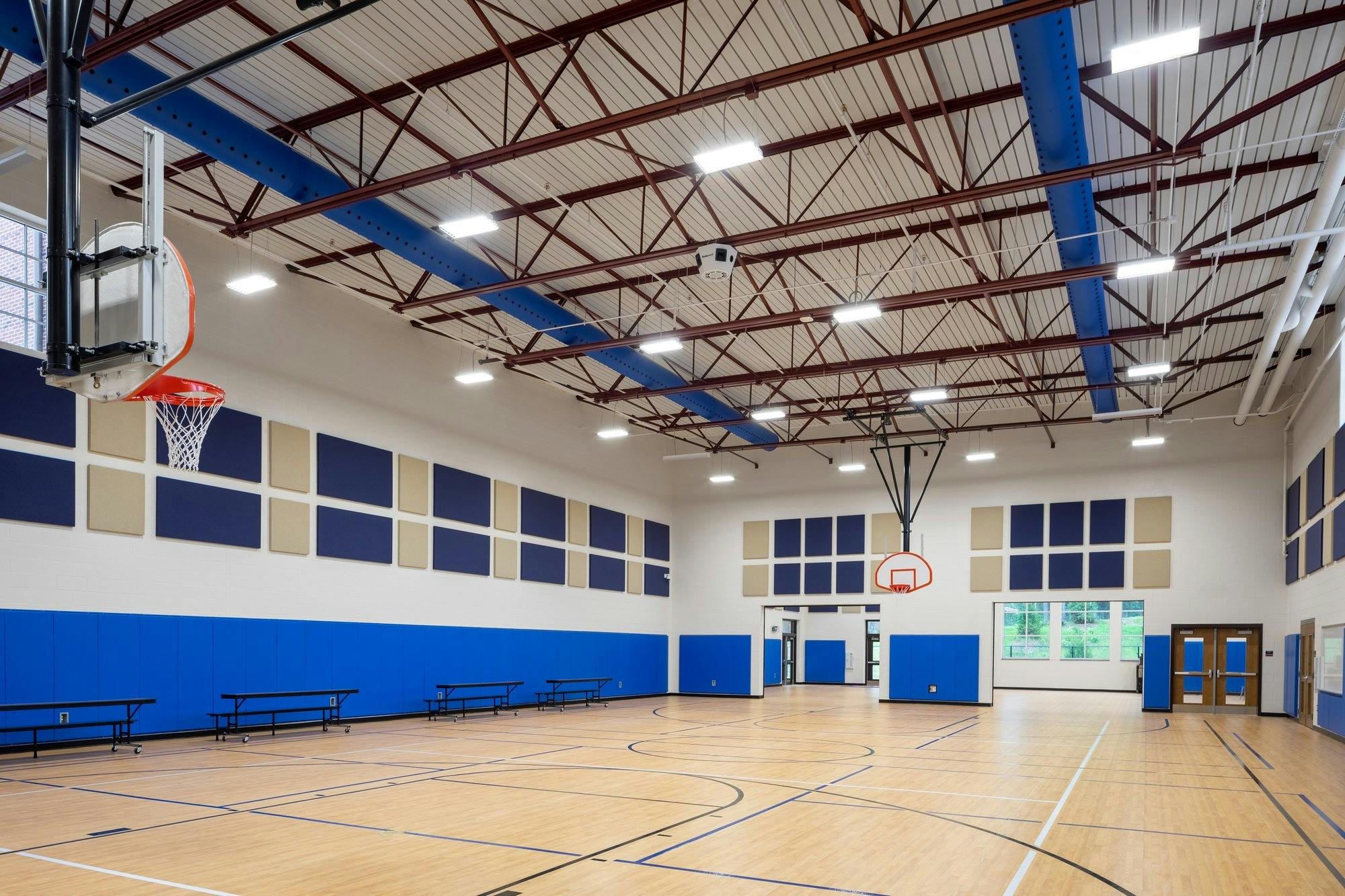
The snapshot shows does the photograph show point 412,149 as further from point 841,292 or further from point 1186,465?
point 1186,465

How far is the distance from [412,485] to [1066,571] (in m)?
17.7

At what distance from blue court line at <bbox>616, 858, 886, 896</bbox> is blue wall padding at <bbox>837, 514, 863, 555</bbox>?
22371 millimetres

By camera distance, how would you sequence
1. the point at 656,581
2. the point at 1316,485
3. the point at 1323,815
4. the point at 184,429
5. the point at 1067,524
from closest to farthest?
the point at 1323,815, the point at 184,429, the point at 1316,485, the point at 1067,524, the point at 656,581

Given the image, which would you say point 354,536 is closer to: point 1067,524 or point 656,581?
point 656,581

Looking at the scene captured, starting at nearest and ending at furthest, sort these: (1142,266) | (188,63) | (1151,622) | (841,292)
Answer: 1. (188,63)
2. (1142,266)
3. (841,292)
4. (1151,622)

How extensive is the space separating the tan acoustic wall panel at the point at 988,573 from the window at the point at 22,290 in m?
23.8

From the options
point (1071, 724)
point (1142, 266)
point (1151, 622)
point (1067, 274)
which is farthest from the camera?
point (1151, 622)

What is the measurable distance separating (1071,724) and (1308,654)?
5.52 m

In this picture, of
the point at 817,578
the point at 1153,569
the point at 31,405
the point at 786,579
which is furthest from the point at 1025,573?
the point at 31,405

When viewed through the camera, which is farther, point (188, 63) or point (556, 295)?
point (556, 295)

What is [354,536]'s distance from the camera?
63.4 feet

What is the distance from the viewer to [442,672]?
71.2 feet

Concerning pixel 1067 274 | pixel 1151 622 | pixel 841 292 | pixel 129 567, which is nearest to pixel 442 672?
pixel 129 567

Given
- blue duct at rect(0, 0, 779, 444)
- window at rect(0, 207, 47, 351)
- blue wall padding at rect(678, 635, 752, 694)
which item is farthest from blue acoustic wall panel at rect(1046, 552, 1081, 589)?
window at rect(0, 207, 47, 351)
